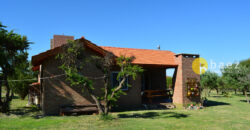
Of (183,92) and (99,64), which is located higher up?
(99,64)

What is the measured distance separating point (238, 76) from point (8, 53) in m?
19.9

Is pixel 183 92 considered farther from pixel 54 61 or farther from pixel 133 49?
pixel 54 61

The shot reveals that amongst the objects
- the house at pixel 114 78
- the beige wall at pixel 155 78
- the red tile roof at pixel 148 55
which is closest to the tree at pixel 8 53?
the house at pixel 114 78

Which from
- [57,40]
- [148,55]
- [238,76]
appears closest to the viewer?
[57,40]

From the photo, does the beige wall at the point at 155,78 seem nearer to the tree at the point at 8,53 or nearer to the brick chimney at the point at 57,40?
the brick chimney at the point at 57,40

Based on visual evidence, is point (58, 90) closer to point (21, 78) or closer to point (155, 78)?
point (155, 78)

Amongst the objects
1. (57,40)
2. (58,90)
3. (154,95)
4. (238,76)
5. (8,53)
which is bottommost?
(154,95)

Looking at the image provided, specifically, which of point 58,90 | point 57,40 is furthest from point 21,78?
point 58,90

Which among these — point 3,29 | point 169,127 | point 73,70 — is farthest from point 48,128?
point 3,29

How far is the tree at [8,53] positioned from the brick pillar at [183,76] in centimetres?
1141

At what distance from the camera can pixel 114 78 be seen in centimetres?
1492

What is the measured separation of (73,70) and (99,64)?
1408 mm

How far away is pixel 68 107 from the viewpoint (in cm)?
1258

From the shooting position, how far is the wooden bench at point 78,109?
1216cm
